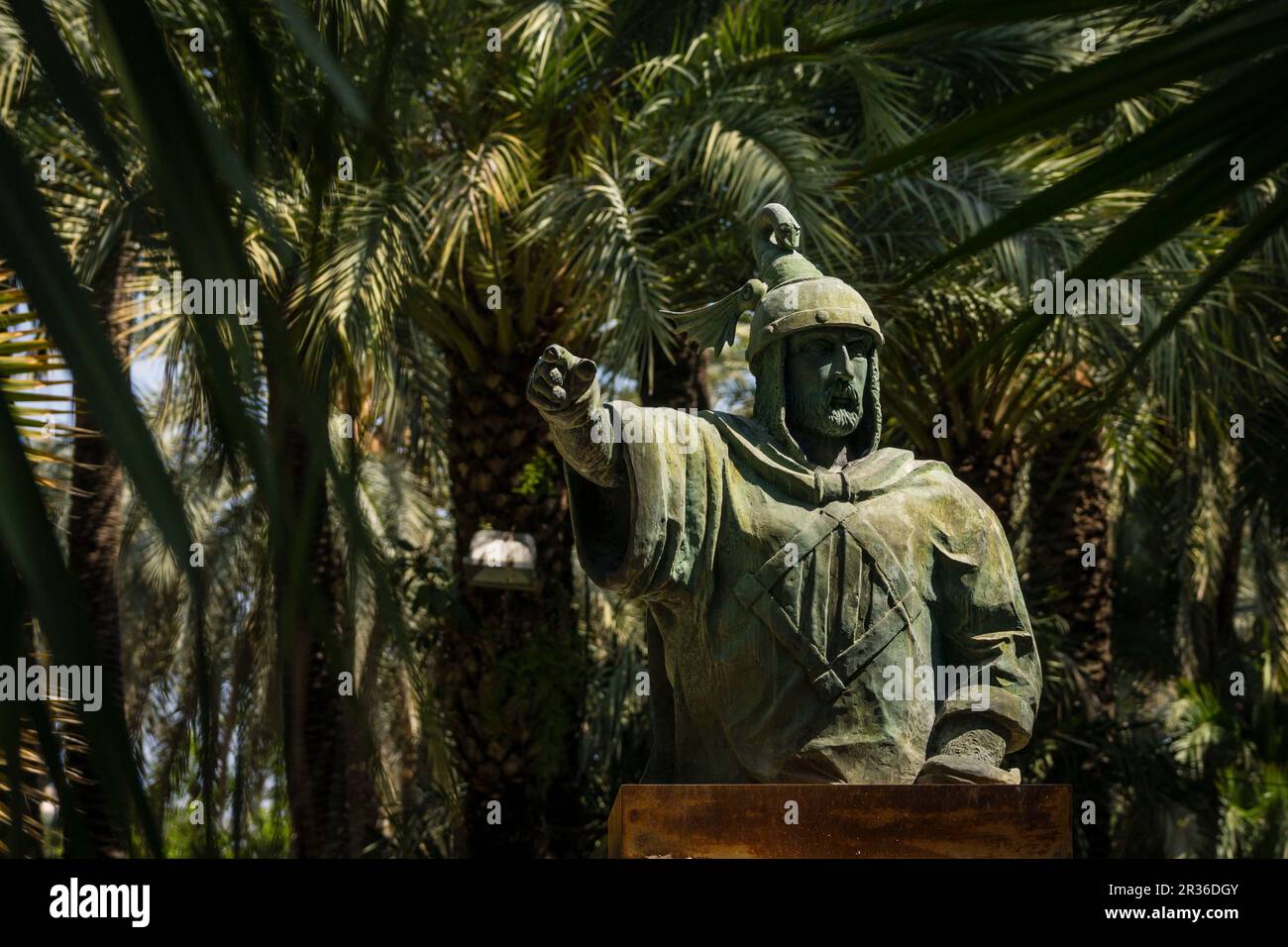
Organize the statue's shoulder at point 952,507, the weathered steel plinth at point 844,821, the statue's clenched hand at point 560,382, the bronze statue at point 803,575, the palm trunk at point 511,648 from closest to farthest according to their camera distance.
Answer: the weathered steel plinth at point 844,821 < the statue's clenched hand at point 560,382 < the bronze statue at point 803,575 < the statue's shoulder at point 952,507 < the palm trunk at point 511,648

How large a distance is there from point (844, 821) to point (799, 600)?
2.77 feet

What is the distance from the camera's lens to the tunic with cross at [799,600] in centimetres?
585

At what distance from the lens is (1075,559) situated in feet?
50.6

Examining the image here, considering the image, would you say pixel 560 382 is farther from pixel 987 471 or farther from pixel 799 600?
pixel 987 471

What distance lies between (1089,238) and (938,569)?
6.97 metres

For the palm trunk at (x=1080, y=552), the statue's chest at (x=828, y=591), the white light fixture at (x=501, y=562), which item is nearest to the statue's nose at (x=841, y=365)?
the statue's chest at (x=828, y=591)

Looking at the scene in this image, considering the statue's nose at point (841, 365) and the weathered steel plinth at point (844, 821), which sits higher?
the statue's nose at point (841, 365)

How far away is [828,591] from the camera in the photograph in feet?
19.5

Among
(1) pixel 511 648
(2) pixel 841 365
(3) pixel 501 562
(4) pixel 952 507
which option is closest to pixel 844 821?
(4) pixel 952 507

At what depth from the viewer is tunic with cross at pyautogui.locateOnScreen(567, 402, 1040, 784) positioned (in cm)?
585

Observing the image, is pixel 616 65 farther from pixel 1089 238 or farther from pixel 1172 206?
pixel 1172 206

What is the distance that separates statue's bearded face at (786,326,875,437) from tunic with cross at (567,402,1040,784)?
157mm

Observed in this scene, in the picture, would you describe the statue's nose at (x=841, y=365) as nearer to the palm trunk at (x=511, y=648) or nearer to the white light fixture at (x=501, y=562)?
the white light fixture at (x=501, y=562)

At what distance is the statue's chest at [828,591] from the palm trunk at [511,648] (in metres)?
6.17
